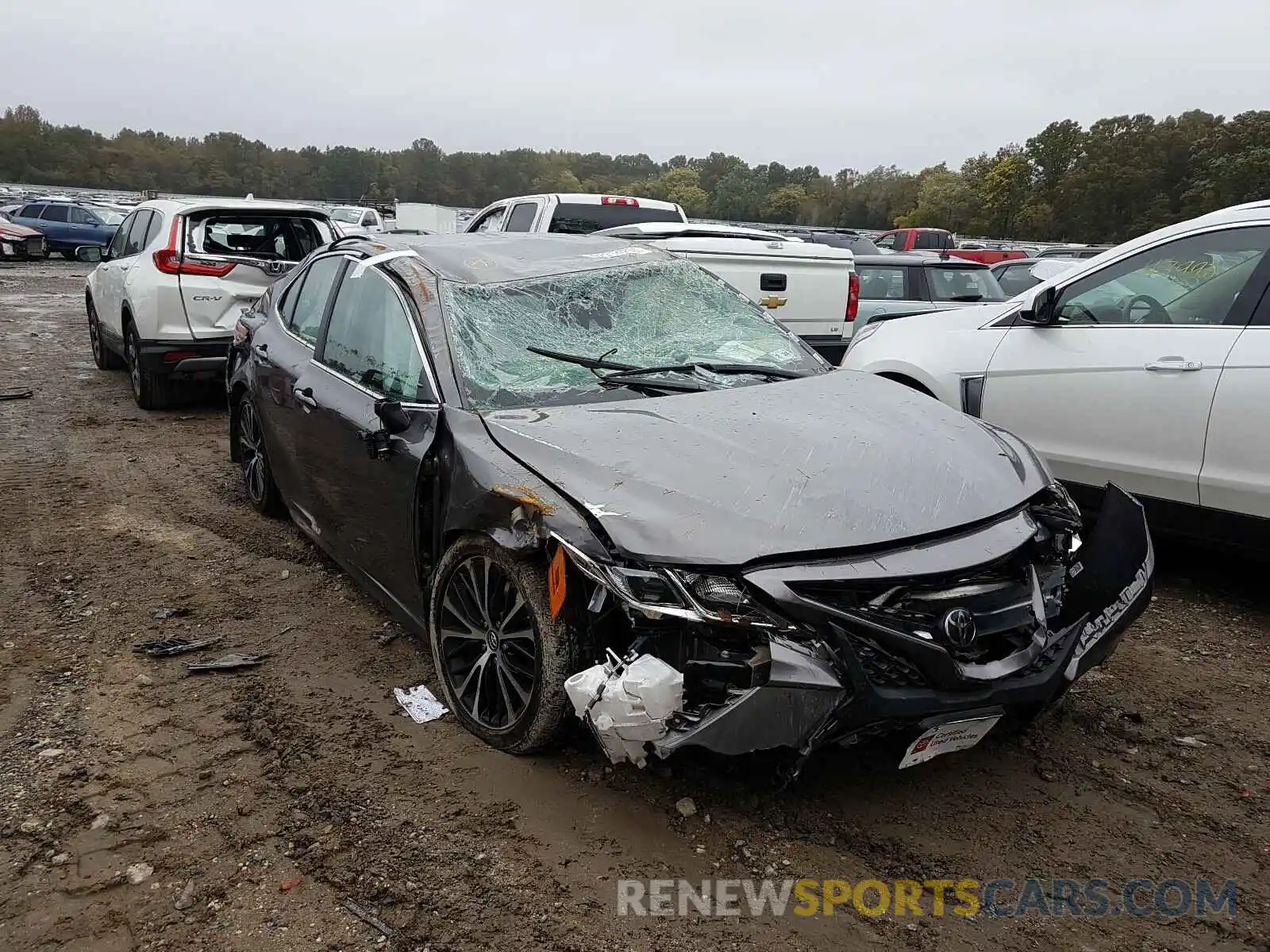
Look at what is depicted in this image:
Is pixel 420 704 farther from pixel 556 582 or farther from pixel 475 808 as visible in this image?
pixel 556 582

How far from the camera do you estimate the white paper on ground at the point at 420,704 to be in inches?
132

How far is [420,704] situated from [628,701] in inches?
51.0

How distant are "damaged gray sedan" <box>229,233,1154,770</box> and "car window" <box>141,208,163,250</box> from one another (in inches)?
196

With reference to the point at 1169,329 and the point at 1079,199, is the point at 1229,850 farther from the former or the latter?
the point at 1079,199

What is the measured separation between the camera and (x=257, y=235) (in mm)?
8547

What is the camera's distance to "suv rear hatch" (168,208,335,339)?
7895 millimetres

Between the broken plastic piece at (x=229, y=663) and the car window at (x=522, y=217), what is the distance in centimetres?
727

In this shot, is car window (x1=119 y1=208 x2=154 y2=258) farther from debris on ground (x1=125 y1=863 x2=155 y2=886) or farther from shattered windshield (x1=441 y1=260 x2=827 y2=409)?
debris on ground (x1=125 y1=863 x2=155 y2=886)

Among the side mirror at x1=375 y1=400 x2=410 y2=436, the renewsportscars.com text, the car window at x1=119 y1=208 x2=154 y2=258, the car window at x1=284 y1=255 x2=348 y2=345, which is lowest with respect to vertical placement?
the renewsportscars.com text

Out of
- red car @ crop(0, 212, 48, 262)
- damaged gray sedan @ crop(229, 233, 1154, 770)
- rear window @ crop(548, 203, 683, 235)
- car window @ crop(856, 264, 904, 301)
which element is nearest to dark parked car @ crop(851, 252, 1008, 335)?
car window @ crop(856, 264, 904, 301)

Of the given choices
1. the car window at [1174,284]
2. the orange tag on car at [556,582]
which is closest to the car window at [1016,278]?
the car window at [1174,284]

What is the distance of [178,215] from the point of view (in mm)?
8086

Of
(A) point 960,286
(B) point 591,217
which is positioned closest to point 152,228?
(B) point 591,217

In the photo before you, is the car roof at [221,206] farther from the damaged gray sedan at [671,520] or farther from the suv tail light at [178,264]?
the damaged gray sedan at [671,520]
